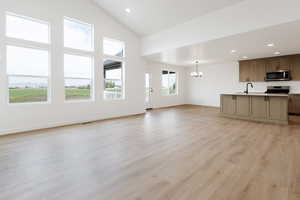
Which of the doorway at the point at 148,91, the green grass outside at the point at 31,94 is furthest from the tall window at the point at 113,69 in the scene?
the doorway at the point at 148,91

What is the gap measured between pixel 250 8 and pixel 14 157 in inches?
236

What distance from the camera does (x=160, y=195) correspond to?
1.72 m

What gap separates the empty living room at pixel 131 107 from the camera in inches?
77.8

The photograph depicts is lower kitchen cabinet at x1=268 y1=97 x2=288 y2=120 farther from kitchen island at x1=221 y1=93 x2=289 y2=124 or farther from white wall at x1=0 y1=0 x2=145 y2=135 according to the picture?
white wall at x1=0 y1=0 x2=145 y2=135

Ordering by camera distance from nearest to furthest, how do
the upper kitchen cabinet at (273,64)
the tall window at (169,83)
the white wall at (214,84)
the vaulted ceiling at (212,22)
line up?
the vaulted ceiling at (212,22)
the upper kitchen cabinet at (273,64)
the white wall at (214,84)
the tall window at (169,83)

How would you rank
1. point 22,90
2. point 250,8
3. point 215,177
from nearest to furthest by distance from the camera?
point 215,177
point 250,8
point 22,90

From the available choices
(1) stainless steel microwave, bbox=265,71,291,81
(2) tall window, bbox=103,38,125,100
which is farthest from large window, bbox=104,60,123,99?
(1) stainless steel microwave, bbox=265,71,291,81

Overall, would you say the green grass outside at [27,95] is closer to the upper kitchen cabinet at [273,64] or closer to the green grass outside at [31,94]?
the green grass outside at [31,94]

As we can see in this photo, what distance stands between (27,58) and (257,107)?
7.35 meters

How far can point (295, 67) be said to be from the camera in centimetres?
676

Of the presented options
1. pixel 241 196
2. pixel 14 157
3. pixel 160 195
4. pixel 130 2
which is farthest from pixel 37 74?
pixel 241 196

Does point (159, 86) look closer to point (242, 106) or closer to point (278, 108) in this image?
point (242, 106)

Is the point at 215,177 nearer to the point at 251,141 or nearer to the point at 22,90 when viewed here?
the point at 251,141

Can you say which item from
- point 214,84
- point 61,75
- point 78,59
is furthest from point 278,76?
point 61,75
